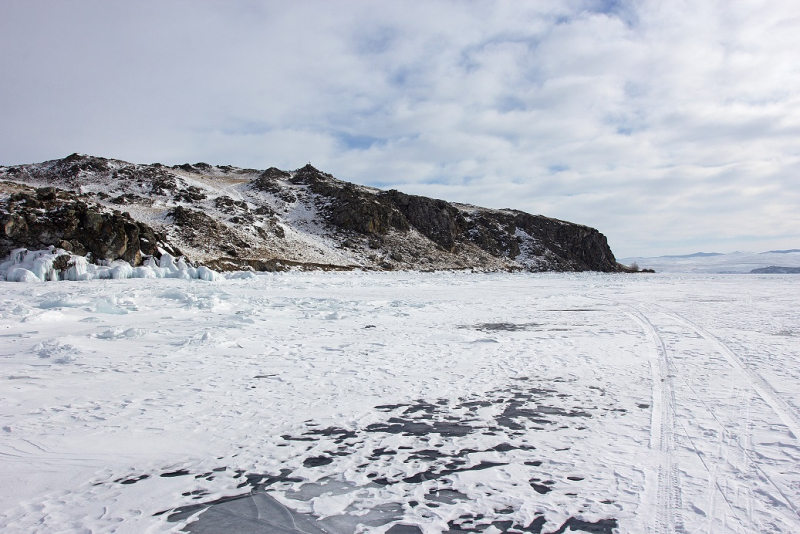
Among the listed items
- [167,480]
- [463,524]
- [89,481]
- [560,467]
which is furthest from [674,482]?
[89,481]

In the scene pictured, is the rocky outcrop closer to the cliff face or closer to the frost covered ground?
the cliff face

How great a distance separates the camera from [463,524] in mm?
3135

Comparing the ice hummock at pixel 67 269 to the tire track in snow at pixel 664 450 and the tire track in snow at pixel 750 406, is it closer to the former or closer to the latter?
the tire track in snow at pixel 664 450

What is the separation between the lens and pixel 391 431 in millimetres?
4859

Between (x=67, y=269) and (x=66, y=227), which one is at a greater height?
(x=66, y=227)

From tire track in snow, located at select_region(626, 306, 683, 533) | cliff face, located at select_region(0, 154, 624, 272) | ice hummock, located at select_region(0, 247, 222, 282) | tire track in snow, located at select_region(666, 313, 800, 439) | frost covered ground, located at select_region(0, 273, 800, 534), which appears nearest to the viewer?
tire track in snow, located at select_region(626, 306, 683, 533)

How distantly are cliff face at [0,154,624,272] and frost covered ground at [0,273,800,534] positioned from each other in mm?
18424

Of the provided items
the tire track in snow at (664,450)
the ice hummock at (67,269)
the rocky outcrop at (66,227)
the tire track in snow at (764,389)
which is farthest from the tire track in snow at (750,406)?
the rocky outcrop at (66,227)

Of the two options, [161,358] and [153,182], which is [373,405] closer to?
[161,358]

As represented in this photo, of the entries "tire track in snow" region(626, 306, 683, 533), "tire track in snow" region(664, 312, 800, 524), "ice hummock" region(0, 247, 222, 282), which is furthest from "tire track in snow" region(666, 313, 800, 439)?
"ice hummock" region(0, 247, 222, 282)

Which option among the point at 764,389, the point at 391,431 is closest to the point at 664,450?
the point at 391,431

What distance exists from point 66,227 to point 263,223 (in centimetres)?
2480

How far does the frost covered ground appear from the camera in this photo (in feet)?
10.7

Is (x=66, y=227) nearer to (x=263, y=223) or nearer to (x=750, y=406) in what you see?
(x=263, y=223)
